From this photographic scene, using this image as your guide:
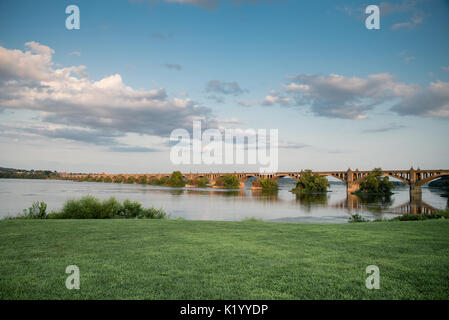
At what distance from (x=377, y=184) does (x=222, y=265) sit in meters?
75.4

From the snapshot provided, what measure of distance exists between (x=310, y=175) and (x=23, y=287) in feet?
275

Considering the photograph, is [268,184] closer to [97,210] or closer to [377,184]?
[377,184]

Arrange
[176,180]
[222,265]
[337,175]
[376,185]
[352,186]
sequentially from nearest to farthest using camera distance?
[222,265], [376,185], [352,186], [337,175], [176,180]

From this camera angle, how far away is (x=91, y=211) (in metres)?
15.5

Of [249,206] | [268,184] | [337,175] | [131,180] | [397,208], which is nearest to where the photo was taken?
[249,206]

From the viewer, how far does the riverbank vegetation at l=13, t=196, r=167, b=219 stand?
48.2 feet

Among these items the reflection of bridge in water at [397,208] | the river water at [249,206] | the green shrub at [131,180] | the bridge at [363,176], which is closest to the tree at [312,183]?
the bridge at [363,176]

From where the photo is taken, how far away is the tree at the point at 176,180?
120706 mm

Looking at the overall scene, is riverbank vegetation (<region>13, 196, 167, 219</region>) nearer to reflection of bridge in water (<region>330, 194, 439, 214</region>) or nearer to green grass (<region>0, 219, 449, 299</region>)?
green grass (<region>0, 219, 449, 299</region>)

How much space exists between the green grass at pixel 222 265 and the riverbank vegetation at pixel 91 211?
7.03 m

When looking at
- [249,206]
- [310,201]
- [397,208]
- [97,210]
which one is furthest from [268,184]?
[97,210]
